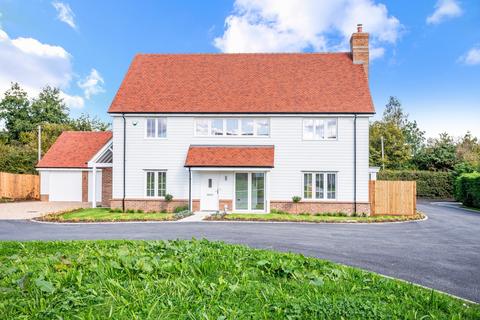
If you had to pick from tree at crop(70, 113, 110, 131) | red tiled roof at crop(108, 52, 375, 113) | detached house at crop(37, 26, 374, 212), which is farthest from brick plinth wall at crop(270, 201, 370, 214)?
tree at crop(70, 113, 110, 131)

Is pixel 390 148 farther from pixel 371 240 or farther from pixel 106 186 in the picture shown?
pixel 371 240

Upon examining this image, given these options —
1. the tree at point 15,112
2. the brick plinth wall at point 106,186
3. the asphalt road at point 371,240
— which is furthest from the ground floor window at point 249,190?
the tree at point 15,112

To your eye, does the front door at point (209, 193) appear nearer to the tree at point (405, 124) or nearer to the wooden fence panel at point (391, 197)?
the wooden fence panel at point (391, 197)

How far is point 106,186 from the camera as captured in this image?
24.6 m

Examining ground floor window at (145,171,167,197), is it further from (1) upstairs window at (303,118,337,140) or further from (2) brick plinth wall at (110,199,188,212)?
(1) upstairs window at (303,118,337,140)

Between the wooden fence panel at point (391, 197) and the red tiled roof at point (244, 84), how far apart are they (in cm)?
465

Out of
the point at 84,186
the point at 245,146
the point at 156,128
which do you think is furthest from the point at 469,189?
the point at 84,186

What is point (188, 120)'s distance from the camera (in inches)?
843

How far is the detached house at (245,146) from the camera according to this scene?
20547mm

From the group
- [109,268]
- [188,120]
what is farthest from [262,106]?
[109,268]

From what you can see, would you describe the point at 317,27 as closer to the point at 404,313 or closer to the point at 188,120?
the point at 188,120

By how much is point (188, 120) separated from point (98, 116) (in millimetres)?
43085

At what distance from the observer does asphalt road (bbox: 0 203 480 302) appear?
7.63 meters

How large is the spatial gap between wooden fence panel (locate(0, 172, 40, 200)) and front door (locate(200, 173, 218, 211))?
19559 millimetres
